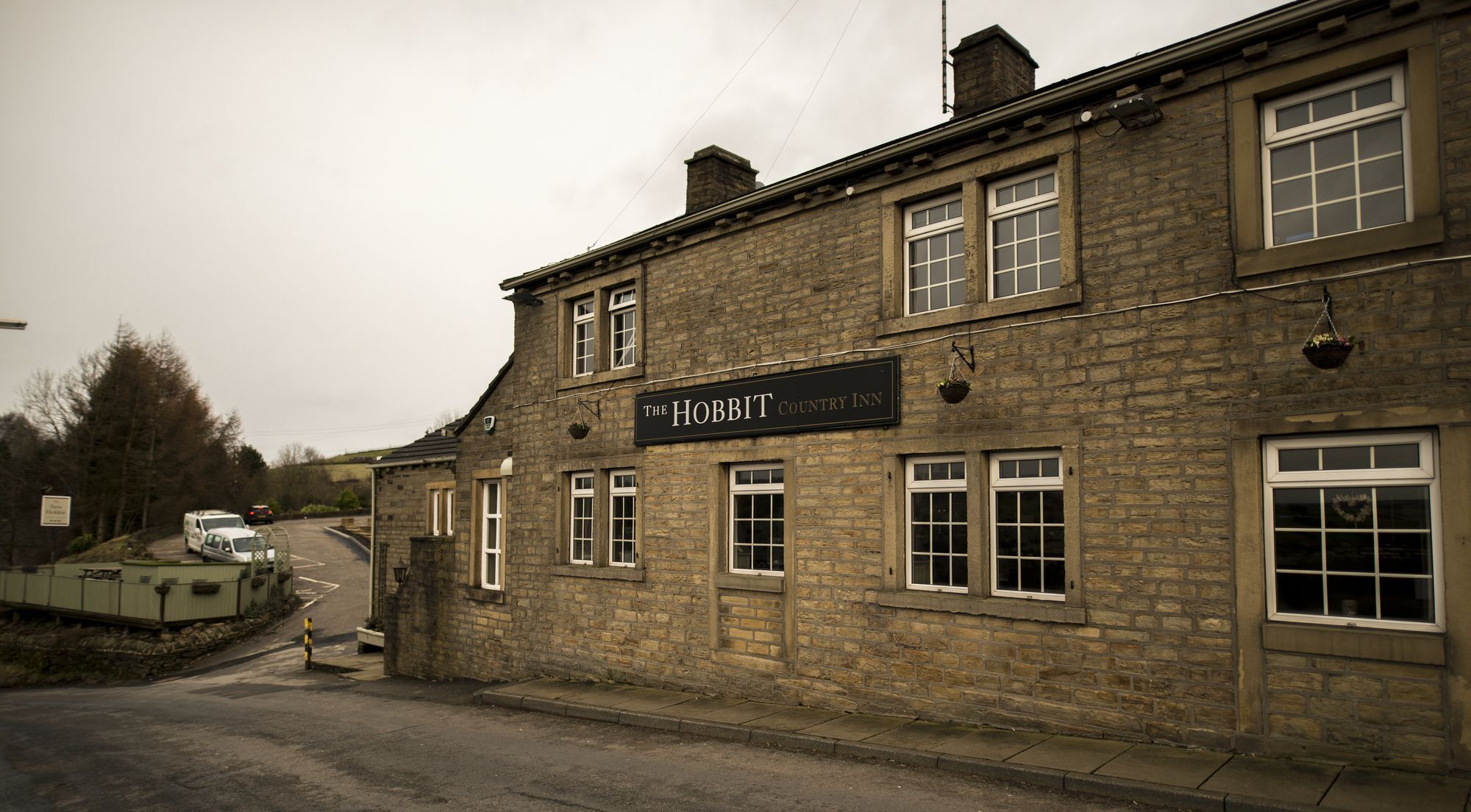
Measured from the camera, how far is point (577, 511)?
14734 millimetres

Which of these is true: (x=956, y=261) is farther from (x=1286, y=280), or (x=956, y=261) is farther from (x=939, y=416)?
(x=1286, y=280)

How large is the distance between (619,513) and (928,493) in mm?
5720

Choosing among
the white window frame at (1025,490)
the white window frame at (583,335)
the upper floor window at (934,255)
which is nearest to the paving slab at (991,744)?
the white window frame at (1025,490)

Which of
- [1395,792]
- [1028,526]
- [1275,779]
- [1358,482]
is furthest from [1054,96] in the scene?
[1395,792]

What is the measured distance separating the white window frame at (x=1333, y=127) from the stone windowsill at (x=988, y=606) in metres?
3.66

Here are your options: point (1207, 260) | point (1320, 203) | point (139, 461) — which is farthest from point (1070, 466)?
point (139, 461)

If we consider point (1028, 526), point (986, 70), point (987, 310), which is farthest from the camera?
point (986, 70)

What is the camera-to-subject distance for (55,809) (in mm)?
8914

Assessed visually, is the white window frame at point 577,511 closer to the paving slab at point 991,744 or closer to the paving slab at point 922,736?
the paving slab at point 922,736

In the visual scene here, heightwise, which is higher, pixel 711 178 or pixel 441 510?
pixel 711 178

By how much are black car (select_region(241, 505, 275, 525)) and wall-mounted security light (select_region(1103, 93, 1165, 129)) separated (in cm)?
5632

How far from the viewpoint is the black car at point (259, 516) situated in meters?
53.9

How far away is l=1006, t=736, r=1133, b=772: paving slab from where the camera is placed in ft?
24.0

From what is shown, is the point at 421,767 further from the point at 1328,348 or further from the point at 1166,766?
the point at 1328,348
